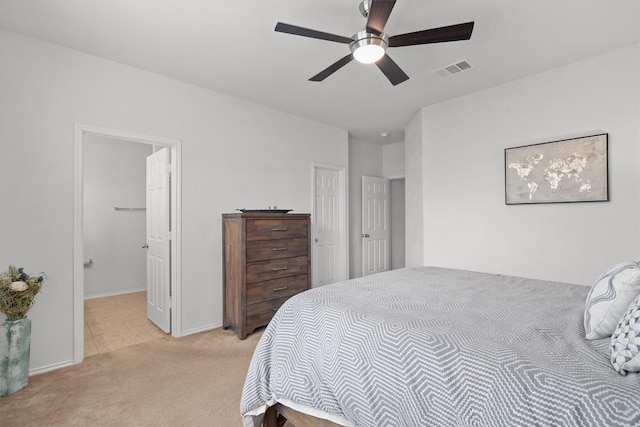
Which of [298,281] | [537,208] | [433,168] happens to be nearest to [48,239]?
[298,281]

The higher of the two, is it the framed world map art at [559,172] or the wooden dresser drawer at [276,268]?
the framed world map art at [559,172]

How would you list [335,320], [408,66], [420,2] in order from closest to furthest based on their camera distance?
[335,320], [420,2], [408,66]

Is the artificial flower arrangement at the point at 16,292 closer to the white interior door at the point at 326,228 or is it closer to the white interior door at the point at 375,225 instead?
the white interior door at the point at 326,228

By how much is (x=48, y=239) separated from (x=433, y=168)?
4006 mm

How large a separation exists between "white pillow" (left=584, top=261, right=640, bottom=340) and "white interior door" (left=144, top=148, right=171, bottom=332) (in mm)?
3326

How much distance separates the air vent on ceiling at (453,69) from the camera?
2857mm

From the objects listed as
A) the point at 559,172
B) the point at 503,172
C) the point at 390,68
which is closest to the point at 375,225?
the point at 503,172

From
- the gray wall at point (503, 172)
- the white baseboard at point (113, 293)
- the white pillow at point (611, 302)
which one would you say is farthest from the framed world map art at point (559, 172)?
the white baseboard at point (113, 293)

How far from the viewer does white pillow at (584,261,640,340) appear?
1.10 metres

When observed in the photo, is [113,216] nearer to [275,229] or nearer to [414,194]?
[275,229]

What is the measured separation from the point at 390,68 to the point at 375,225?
3.76 metres

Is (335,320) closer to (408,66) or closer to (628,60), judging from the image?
(408,66)

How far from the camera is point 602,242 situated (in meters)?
2.70

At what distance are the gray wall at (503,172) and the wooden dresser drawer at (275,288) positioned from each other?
166cm
